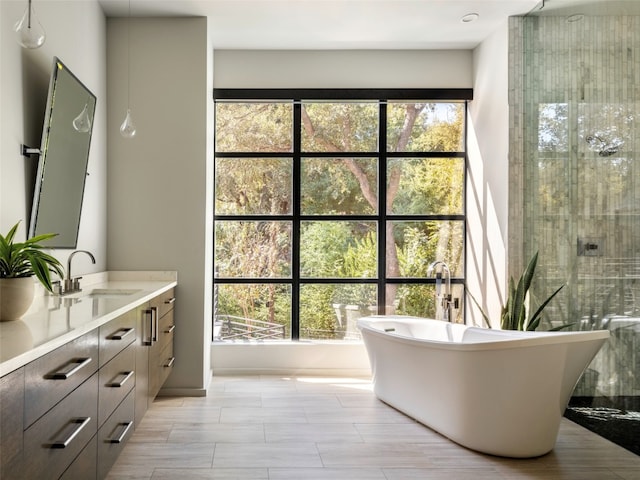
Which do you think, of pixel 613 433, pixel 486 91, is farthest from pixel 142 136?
pixel 613 433

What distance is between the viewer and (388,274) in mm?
4457

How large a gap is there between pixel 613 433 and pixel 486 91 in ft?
8.91

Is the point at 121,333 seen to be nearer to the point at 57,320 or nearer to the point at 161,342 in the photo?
the point at 57,320

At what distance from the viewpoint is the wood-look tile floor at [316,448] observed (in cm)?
247

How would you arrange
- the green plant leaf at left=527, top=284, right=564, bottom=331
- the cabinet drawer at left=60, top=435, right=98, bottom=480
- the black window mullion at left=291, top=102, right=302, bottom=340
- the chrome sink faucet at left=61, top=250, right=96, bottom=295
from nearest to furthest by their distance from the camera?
1. the cabinet drawer at left=60, top=435, right=98, bottom=480
2. the chrome sink faucet at left=61, top=250, right=96, bottom=295
3. the green plant leaf at left=527, top=284, right=564, bottom=331
4. the black window mullion at left=291, top=102, right=302, bottom=340

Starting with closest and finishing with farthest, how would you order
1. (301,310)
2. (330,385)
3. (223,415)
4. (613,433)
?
(613,433) < (223,415) < (330,385) < (301,310)

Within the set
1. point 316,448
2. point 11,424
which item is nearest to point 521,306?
point 316,448

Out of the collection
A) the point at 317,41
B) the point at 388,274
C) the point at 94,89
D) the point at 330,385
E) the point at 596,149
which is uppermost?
the point at 317,41

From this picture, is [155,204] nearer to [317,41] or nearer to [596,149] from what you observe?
[317,41]

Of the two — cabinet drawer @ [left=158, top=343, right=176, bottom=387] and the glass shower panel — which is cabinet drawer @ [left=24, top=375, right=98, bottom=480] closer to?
cabinet drawer @ [left=158, top=343, right=176, bottom=387]

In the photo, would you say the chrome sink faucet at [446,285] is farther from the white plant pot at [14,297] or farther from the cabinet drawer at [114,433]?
the white plant pot at [14,297]

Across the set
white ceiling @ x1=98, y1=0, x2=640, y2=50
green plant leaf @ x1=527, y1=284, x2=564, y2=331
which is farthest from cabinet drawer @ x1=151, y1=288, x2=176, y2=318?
green plant leaf @ x1=527, y1=284, x2=564, y2=331

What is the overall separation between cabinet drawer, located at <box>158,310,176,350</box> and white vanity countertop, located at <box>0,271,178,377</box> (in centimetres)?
24

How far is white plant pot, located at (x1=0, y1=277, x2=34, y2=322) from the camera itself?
1.70m
